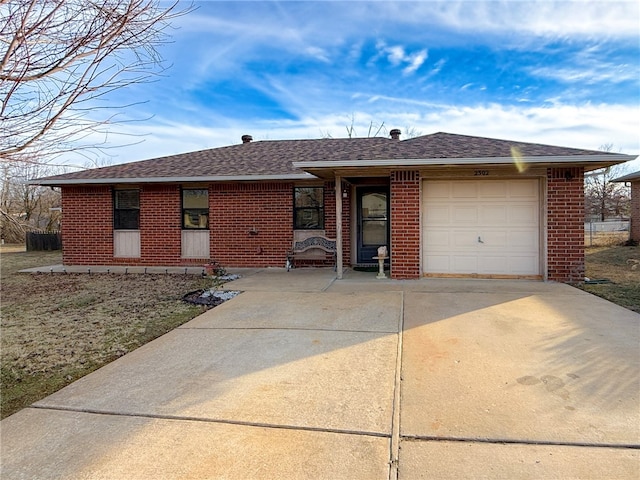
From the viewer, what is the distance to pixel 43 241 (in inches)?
808

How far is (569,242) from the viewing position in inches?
322

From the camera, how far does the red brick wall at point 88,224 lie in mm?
11797

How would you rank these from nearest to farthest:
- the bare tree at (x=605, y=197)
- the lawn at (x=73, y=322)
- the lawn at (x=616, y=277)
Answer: the lawn at (x=73, y=322) < the lawn at (x=616, y=277) < the bare tree at (x=605, y=197)

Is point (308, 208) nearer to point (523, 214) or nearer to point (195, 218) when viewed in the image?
point (195, 218)

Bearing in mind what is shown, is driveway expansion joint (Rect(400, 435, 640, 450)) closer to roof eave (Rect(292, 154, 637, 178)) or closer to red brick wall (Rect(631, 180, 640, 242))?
roof eave (Rect(292, 154, 637, 178))

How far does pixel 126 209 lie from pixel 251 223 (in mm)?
3832

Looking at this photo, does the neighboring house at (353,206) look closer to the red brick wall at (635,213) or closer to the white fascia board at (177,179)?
the white fascia board at (177,179)

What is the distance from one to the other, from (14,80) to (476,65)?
13.7m

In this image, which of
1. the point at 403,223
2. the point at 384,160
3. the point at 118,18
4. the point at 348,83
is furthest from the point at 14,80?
the point at 348,83

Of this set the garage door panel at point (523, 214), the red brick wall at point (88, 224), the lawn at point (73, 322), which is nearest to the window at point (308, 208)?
the lawn at point (73, 322)

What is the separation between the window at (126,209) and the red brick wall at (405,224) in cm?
749

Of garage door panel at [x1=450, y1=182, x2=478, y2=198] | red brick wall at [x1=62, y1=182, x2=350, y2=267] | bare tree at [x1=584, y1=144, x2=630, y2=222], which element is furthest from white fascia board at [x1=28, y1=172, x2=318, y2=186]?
bare tree at [x1=584, y1=144, x2=630, y2=222]

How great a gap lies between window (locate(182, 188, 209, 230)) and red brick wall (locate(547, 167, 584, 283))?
845 cm

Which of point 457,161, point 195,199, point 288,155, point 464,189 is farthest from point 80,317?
point 288,155
